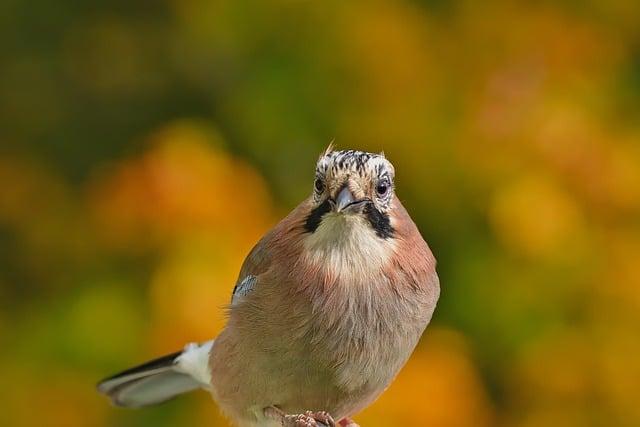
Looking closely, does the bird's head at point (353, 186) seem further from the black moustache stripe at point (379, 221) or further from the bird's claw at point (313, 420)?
the bird's claw at point (313, 420)

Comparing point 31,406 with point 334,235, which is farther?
point 31,406

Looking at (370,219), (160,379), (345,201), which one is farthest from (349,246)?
(160,379)

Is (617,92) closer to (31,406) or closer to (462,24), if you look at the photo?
(462,24)

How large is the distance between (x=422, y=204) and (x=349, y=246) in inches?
72.7

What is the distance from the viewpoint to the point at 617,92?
16.4ft

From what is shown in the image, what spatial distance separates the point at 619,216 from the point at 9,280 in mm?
2719

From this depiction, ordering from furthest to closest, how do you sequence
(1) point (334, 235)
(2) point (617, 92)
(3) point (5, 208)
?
(3) point (5, 208) → (2) point (617, 92) → (1) point (334, 235)

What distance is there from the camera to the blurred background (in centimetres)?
467

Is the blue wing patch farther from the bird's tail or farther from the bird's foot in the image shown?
the bird's foot

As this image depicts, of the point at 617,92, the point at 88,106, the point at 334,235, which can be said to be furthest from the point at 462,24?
the point at 334,235

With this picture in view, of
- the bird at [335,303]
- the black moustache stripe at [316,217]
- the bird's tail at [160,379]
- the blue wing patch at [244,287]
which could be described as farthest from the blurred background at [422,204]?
the black moustache stripe at [316,217]

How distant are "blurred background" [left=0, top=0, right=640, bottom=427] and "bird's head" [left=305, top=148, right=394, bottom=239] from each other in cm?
140

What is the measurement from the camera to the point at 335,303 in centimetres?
308

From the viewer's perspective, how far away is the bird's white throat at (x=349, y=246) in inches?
120
